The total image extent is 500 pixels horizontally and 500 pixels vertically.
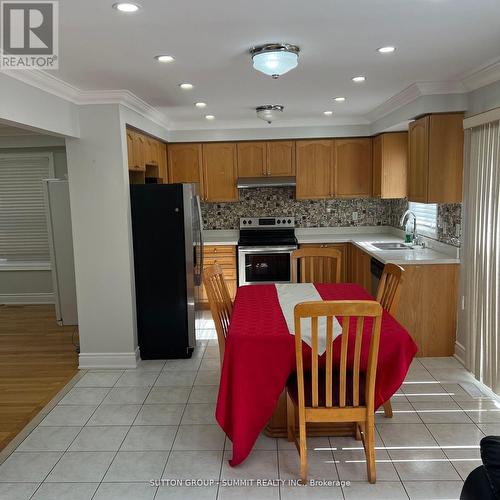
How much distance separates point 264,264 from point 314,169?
1.40m

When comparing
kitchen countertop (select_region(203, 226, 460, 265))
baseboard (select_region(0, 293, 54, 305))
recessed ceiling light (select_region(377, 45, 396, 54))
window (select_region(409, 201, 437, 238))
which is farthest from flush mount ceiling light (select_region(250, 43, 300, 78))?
baseboard (select_region(0, 293, 54, 305))

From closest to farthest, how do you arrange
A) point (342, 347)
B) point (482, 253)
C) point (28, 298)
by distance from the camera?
point (342, 347) < point (482, 253) < point (28, 298)

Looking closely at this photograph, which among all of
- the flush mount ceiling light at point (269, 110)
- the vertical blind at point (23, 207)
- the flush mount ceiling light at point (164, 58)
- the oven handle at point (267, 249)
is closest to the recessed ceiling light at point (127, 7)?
the flush mount ceiling light at point (164, 58)

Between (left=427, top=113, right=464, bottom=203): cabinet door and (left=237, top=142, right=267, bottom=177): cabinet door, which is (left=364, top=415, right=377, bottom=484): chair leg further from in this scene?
(left=237, top=142, right=267, bottom=177): cabinet door

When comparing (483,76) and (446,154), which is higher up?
(483,76)

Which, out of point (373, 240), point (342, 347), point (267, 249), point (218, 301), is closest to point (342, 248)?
point (373, 240)

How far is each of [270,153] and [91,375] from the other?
3456mm

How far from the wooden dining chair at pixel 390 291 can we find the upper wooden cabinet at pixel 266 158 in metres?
2.95

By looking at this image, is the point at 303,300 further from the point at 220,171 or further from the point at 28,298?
the point at 28,298

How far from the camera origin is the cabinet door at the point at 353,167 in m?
5.92

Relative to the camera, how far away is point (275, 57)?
263 centimetres

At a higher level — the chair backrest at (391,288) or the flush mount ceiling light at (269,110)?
the flush mount ceiling light at (269,110)

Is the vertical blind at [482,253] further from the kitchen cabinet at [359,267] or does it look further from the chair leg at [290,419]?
the chair leg at [290,419]

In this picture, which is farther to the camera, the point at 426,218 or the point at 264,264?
the point at 264,264
